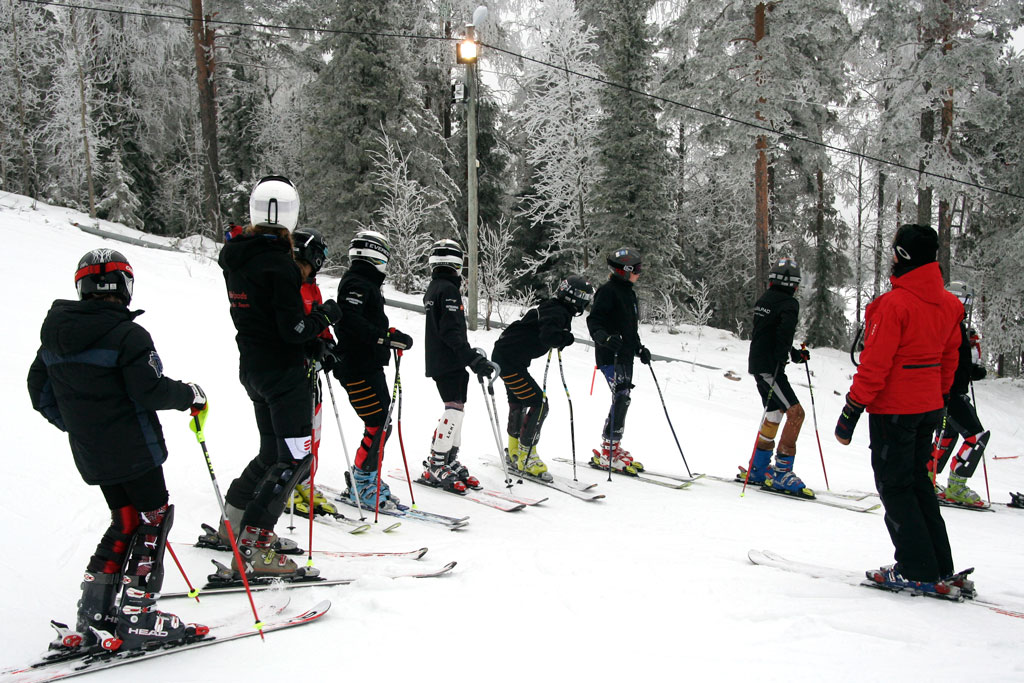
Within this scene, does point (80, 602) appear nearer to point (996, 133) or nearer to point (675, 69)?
point (675, 69)

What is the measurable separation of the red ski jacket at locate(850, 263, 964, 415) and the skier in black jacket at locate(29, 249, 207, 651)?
3893mm

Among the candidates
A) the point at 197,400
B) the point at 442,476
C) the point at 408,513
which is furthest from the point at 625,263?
the point at 197,400

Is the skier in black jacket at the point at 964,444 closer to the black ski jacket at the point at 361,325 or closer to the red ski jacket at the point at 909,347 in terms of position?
the red ski jacket at the point at 909,347

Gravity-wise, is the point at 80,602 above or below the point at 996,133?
below

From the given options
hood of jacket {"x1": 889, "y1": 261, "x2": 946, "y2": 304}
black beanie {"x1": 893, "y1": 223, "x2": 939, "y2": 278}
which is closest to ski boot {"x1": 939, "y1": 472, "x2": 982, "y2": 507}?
hood of jacket {"x1": 889, "y1": 261, "x2": 946, "y2": 304}

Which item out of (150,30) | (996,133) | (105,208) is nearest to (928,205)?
(996,133)

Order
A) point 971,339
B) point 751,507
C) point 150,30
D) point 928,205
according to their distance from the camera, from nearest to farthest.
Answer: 1. point 751,507
2. point 971,339
3. point 928,205
4. point 150,30

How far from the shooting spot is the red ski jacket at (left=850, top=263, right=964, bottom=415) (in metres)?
4.01

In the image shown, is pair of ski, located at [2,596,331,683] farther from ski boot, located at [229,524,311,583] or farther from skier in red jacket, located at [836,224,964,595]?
skier in red jacket, located at [836,224,964,595]

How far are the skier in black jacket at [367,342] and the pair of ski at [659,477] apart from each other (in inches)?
118

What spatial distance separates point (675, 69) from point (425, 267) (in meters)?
9.37

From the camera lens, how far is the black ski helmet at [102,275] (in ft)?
9.91

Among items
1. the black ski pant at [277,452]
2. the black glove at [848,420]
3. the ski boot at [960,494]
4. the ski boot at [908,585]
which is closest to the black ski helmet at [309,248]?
the black ski pant at [277,452]

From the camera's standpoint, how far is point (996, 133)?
1817cm
